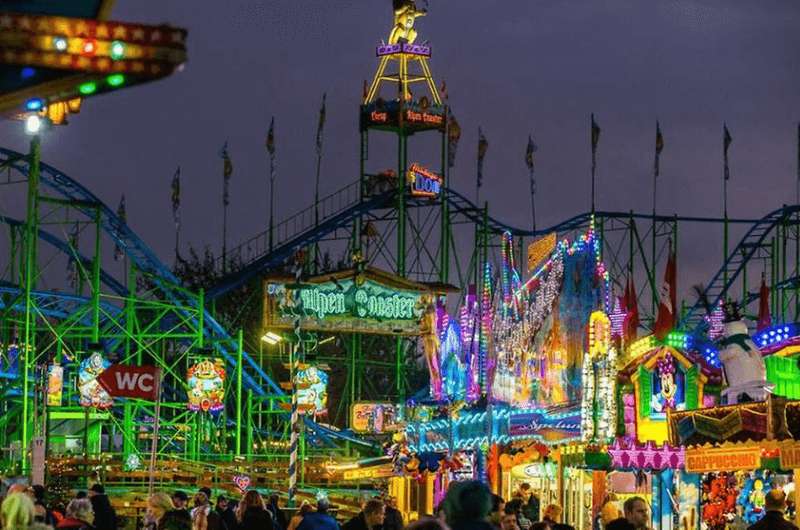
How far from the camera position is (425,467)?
3606 centimetres

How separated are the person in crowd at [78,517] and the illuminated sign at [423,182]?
44103mm

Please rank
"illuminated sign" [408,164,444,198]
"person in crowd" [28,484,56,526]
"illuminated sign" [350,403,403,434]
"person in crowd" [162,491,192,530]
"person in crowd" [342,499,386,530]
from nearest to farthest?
"person in crowd" [162,491,192,530]
"person in crowd" [342,499,386,530]
"person in crowd" [28,484,56,526]
"illuminated sign" [350,403,403,434]
"illuminated sign" [408,164,444,198]

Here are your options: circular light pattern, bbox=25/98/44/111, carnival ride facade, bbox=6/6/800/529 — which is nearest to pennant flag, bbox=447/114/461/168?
carnival ride facade, bbox=6/6/800/529

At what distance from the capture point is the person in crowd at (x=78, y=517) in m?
12.9

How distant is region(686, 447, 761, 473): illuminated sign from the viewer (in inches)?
879

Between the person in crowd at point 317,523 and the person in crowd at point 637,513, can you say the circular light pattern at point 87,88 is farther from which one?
the person in crowd at point 317,523

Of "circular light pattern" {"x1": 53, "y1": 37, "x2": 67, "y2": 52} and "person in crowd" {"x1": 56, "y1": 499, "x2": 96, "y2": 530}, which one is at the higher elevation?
"circular light pattern" {"x1": 53, "y1": 37, "x2": 67, "y2": 52}

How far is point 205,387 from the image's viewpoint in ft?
151

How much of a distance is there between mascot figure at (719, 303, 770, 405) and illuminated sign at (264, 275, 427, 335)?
25804 millimetres

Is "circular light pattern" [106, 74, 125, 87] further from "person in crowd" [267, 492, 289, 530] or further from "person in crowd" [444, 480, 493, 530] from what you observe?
"person in crowd" [267, 492, 289, 530]

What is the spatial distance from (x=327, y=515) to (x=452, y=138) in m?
45.8

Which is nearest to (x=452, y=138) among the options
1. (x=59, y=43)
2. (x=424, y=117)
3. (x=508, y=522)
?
(x=424, y=117)

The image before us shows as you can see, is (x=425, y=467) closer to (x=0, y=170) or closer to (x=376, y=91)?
(x=0, y=170)

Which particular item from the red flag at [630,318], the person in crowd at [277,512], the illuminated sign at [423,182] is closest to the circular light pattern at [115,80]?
the person in crowd at [277,512]
